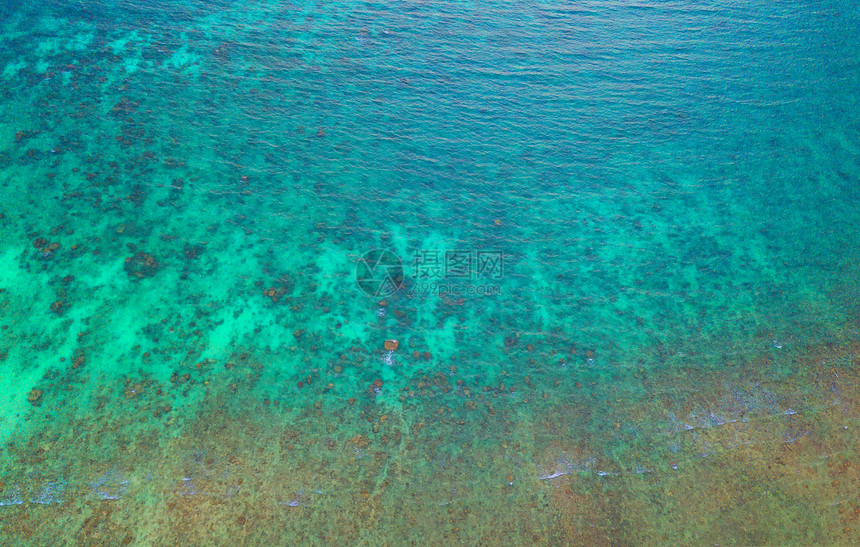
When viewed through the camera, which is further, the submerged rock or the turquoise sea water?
the submerged rock

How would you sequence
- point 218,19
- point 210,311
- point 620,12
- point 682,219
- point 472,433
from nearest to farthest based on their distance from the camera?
point 472,433 → point 210,311 → point 682,219 → point 218,19 → point 620,12

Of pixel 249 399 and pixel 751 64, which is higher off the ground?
pixel 751 64

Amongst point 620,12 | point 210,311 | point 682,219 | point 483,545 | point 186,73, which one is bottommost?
point 483,545

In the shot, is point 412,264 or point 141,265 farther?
point 412,264

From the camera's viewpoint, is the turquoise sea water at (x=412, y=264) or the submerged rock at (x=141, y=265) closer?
the turquoise sea water at (x=412, y=264)

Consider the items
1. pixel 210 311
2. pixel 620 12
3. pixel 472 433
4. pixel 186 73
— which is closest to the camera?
pixel 472 433

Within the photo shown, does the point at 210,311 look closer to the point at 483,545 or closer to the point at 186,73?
the point at 483,545

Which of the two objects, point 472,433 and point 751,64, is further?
point 751,64

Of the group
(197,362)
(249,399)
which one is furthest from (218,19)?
(249,399)
